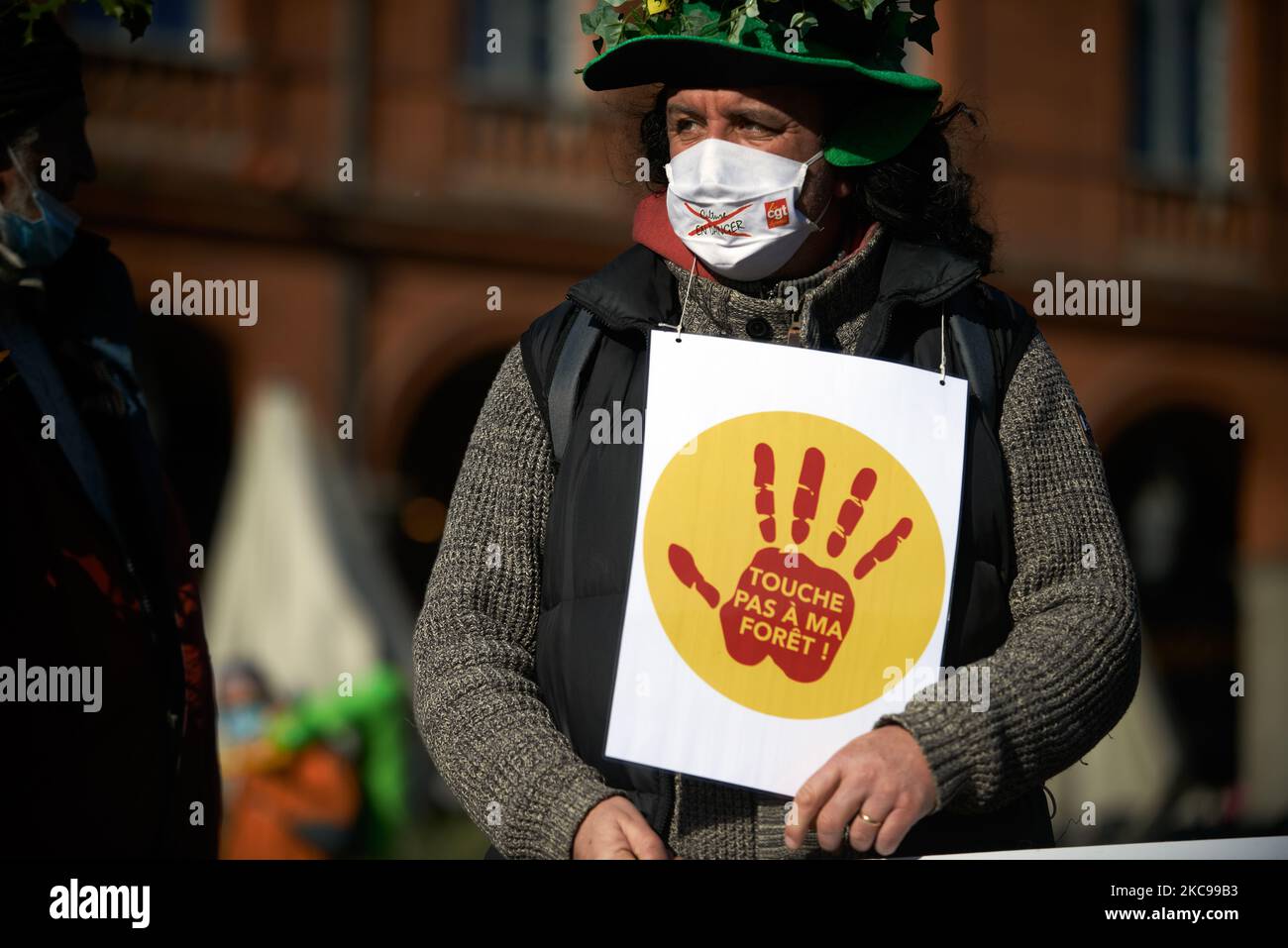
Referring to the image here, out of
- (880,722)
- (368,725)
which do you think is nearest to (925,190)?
(880,722)

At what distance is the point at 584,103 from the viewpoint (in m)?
11.4

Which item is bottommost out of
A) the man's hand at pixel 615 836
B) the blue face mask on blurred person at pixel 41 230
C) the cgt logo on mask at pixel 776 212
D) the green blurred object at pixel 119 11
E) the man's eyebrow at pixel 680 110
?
the man's hand at pixel 615 836

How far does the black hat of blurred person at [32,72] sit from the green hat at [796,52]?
1.00 m

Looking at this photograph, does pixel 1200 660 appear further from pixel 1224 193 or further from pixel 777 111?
pixel 777 111

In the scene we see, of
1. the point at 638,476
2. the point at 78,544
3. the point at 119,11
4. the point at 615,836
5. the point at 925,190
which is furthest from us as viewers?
the point at 78,544

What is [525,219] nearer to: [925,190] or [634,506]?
[925,190]

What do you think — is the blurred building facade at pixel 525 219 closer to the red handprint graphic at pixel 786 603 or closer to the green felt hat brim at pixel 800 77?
the green felt hat brim at pixel 800 77

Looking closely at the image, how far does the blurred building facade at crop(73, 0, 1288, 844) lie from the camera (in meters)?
10.7

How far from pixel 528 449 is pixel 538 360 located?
13cm

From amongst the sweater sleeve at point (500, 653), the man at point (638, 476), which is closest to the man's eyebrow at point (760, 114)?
the man at point (638, 476)

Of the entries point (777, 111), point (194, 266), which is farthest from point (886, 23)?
point (194, 266)

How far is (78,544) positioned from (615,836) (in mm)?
1208

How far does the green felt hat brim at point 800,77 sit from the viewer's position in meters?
2.35

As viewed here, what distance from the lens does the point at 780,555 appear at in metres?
2.28
